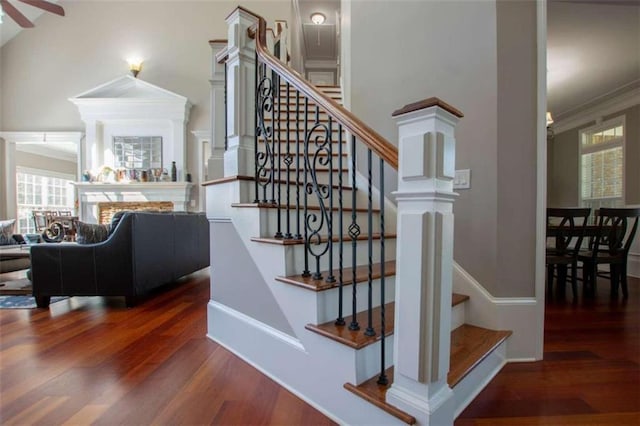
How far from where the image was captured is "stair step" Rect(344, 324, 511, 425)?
1.15 metres

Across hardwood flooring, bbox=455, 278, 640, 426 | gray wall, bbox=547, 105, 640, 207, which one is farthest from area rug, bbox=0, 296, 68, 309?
gray wall, bbox=547, 105, 640, 207

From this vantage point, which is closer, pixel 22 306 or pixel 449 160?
pixel 449 160

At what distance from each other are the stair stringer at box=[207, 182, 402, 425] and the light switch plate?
119 cm

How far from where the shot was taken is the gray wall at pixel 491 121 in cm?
190

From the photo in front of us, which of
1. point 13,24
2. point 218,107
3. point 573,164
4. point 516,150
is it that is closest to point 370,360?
point 516,150

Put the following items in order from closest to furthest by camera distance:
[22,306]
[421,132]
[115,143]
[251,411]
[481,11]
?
1. [421,132]
2. [251,411]
3. [481,11]
4. [22,306]
5. [115,143]

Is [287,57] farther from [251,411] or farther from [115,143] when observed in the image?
[251,411]

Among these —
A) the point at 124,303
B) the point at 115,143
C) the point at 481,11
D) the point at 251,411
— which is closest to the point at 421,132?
the point at 251,411

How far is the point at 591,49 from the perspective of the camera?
4.02m

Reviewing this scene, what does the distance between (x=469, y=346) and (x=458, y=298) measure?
33 centimetres

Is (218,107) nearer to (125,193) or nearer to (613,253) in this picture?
(125,193)

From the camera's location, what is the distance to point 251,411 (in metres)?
1.38

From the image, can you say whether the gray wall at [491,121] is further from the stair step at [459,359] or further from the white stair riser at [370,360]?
the white stair riser at [370,360]

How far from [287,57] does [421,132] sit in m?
5.56
